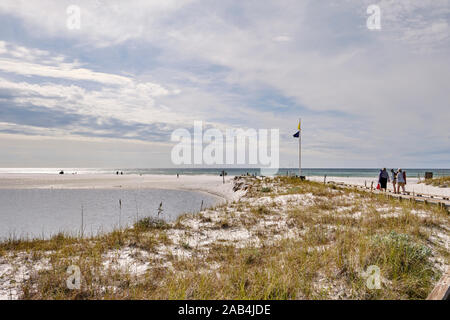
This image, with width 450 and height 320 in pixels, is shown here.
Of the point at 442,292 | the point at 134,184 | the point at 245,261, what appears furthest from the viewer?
the point at 134,184

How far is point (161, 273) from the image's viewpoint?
18.3ft

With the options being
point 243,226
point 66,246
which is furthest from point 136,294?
point 243,226

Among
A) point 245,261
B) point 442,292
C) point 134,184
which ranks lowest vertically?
point 134,184

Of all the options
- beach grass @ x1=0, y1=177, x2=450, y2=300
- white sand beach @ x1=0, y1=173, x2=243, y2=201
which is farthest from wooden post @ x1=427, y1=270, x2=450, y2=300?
white sand beach @ x1=0, y1=173, x2=243, y2=201

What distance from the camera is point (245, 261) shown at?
6.06m

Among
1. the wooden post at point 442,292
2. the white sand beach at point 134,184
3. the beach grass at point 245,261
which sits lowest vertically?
the white sand beach at point 134,184

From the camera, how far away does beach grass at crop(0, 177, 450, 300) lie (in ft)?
15.4

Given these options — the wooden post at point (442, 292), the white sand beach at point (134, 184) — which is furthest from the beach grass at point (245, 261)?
the white sand beach at point (134, 184)

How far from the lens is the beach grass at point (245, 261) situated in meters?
4.70

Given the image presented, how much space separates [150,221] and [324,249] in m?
7.20

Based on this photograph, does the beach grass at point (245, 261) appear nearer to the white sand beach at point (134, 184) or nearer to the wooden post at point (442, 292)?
the wooden post at point (442, 292)

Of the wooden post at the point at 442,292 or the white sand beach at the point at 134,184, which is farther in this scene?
the white sand beach at the point at 134,184

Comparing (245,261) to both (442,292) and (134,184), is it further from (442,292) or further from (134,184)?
(134,184)

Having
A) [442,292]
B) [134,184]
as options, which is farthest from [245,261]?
[134,184]
